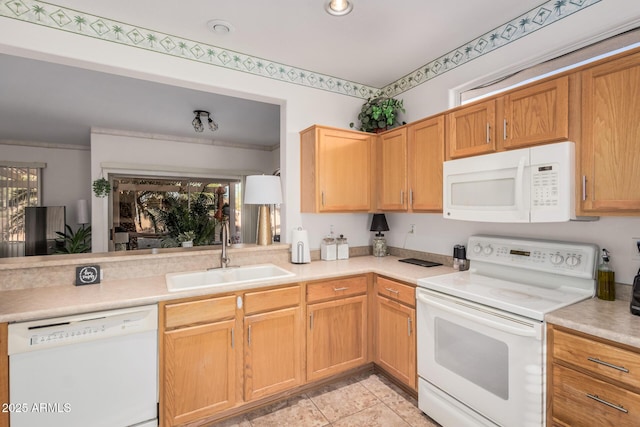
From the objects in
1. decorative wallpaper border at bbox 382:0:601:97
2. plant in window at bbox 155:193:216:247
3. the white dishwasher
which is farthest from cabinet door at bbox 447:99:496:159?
plant in window at bbox 155:193:216:247

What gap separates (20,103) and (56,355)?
3.51 meters

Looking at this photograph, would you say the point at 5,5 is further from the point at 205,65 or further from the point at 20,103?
the point at 20,103

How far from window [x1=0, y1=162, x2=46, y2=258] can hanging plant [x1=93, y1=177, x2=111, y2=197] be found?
1.82 m

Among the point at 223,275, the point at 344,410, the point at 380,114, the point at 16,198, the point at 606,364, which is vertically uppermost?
the point at 380,114

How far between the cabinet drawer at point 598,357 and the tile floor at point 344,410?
1.00 m

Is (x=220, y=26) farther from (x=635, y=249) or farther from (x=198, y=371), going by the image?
(x=635, y=249)

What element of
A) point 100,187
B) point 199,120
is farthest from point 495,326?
point 100,187

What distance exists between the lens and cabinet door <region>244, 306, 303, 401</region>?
1.98m

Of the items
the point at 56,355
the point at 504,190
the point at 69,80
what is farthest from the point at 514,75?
the point at 69,80

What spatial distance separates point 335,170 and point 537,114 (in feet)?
4.72

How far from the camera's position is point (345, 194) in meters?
2.68

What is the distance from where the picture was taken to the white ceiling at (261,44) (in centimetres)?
193

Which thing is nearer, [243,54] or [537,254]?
[537,254]

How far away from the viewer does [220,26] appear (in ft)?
6.93
